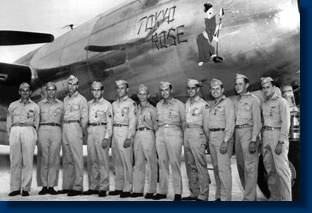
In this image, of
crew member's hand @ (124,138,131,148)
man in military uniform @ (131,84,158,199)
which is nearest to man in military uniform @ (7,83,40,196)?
crew member's hand @ (124,138,131,148)

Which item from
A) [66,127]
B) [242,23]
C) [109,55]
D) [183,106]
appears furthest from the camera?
[109,55]

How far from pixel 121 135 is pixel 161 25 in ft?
3.55

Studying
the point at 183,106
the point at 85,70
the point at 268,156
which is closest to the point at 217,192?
the point at 268,156

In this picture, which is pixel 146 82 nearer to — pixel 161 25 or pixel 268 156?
pixel 161 25

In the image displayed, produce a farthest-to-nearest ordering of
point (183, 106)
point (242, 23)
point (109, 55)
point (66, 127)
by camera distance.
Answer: point (109, 55), point (66, 127), point (183, 106), point (242, 23)

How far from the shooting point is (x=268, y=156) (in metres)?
3.41

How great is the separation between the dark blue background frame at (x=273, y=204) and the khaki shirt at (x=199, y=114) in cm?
64

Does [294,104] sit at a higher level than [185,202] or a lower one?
higher

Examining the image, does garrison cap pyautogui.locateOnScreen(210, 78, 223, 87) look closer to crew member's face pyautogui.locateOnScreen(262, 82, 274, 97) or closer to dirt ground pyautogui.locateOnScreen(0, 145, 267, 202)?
crew member's face pyautogui.locateOnScreen(262, 82, 274, 97)

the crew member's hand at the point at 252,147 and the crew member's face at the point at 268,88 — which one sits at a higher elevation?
the crew member's face at the point at 268,88

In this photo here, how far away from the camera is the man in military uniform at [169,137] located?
3674 mm

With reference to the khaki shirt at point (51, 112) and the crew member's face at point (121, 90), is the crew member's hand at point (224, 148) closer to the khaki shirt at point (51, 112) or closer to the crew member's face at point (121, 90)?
the crew member's face at point (121, 90)

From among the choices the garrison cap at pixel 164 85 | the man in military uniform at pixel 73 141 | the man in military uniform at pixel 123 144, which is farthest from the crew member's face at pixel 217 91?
the man in military uniform at pixel 73 141

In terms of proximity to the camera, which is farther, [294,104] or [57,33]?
[57,33]
